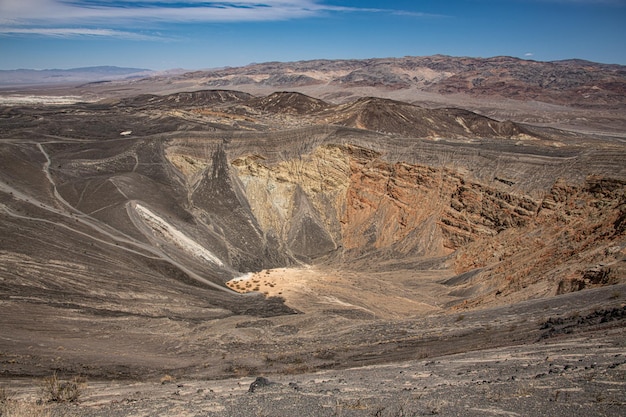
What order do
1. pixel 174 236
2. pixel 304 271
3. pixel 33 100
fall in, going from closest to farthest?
pixel 174 236 → pixel 304 271 → pixel 33 100

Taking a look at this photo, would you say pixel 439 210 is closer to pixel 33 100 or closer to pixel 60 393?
pixel 60 393

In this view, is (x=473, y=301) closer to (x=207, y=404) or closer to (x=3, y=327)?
(x=207, y=404)

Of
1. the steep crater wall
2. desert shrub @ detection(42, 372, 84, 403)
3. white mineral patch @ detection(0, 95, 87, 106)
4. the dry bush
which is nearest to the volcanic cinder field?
the steep crater wall

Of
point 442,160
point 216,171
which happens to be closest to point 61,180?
point 216,171

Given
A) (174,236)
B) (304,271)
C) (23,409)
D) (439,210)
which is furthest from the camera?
(439,210)

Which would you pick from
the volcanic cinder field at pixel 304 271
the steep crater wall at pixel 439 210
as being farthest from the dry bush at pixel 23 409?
the steep crater wall at pixel 439 210

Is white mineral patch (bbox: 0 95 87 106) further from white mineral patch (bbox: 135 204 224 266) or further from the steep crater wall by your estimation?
white mineral patch (bbox: 135 204 224 266)

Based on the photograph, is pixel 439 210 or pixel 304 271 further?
pixel 439 210

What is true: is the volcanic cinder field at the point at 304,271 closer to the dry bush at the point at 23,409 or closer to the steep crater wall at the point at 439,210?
the steep crater wall at the point at 439,210

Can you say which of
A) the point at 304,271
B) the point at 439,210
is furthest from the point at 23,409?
the point at 439,210
